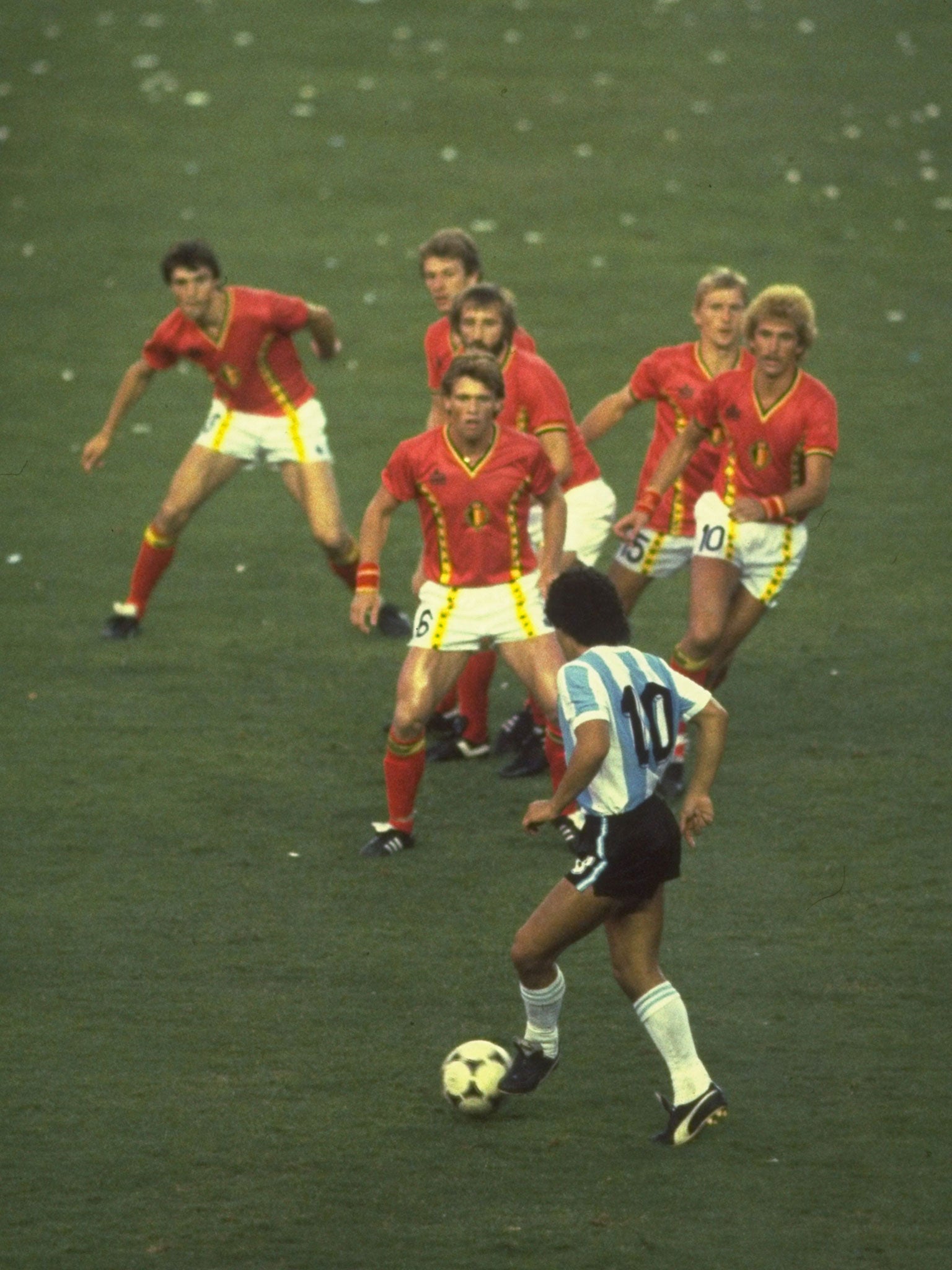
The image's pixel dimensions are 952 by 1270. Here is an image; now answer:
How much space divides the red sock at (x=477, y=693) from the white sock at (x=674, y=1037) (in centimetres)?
354

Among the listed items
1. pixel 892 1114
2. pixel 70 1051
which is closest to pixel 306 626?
pixel 70 1051

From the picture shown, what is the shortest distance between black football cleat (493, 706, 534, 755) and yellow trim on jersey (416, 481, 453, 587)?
150 centimetres

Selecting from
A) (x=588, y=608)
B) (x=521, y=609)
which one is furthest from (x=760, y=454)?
(x=588, y=608)

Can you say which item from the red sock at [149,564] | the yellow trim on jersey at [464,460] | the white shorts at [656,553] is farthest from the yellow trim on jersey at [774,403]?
the red sock at [149,564]

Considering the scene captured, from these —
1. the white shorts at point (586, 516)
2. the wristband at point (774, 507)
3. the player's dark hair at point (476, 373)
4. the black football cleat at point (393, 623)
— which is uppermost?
the player's dark hair at point (476, 373)

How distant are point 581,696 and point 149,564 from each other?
5.78m

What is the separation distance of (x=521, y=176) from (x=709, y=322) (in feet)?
36.8

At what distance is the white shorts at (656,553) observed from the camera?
10.8 meters

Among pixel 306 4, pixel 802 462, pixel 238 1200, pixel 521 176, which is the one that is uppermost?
pixel 306 4

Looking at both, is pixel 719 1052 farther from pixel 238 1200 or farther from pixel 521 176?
pixel 521 176

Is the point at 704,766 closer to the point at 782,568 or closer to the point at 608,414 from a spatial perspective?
the point at 782,568

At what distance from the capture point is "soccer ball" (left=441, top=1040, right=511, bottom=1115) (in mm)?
7363

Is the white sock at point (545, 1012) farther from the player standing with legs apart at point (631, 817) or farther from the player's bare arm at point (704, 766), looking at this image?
the player's bare arm at point (704, 766)

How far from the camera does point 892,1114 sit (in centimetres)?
735
